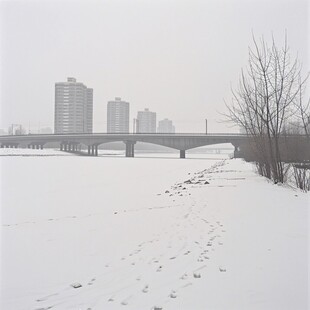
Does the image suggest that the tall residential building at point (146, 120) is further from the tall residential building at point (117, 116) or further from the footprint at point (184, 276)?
the footprint at point (184, 276)

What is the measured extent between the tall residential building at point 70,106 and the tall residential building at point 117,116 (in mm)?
32076

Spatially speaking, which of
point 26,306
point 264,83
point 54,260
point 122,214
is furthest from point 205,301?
point 264,83

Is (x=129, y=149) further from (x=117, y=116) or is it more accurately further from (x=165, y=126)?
(x=165, y=126)

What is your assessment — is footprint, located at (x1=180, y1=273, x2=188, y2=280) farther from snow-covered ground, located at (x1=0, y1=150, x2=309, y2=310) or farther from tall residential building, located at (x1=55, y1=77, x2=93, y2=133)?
tall residential building, located at (x1=55, y1=77, x2=93, y2=133)

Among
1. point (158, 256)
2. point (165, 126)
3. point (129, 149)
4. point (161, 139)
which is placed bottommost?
point (158, 256)

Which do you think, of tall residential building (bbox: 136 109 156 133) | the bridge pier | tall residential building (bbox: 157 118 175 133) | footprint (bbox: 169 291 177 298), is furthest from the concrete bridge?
tall residential building (bbox: 157 118 175 133)

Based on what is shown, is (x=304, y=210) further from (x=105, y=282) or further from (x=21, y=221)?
(x=21, y=221)

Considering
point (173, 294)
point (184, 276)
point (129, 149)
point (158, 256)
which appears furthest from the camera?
point (129, 149)

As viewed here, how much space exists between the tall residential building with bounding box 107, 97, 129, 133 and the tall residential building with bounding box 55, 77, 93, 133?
3208 centimetres

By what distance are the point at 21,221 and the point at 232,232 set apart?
5418mm

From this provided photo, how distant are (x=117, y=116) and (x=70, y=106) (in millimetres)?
40495

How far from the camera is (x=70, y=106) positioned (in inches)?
5103

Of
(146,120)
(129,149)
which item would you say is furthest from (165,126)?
(129,149)

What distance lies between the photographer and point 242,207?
8.70 metres
